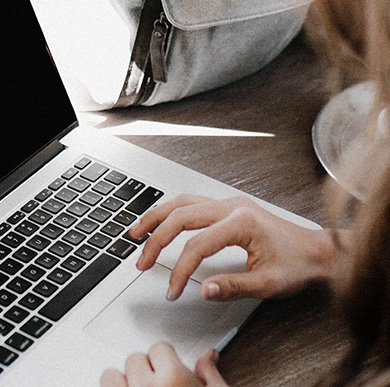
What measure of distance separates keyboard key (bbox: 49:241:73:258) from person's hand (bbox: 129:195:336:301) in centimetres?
7

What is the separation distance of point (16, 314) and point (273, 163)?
1.17 feet

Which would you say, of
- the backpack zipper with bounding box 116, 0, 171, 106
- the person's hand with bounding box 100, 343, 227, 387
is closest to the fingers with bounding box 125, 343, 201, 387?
the person's hand with bounding box 100, 343, 227, 387

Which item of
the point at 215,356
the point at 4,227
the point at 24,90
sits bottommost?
the point at 215,356

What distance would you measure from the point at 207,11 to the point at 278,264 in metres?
0.33

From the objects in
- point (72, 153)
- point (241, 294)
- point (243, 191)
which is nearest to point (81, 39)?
point (72, 153)

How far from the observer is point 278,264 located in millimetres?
615

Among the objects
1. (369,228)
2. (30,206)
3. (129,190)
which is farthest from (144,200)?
(369,228)

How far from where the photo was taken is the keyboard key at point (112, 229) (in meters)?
0.65

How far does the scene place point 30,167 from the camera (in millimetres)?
702

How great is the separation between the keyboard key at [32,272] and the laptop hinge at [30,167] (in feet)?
0.36

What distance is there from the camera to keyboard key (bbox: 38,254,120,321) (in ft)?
1.91

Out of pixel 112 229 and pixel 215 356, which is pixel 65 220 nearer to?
pixel 112 229

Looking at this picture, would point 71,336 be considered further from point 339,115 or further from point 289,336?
point 339,115

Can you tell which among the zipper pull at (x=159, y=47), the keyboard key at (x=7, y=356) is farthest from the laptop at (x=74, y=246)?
the zipper pull at (x=159, y=47)
